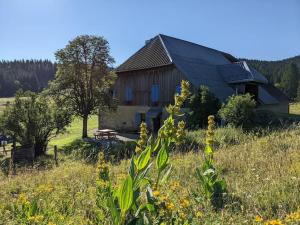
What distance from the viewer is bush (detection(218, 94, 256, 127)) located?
63.8 feet

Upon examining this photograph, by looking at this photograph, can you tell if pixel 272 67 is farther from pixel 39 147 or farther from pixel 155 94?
pixel 39 147

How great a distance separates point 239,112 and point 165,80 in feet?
32.3

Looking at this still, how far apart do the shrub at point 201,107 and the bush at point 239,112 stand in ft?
9.34

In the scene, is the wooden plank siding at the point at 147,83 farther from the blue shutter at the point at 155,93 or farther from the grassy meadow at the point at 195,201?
the grassy meadow at the point at 195,201

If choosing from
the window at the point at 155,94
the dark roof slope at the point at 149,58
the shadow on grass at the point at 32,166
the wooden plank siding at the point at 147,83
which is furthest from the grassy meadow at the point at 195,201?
the window at the point at 155,94

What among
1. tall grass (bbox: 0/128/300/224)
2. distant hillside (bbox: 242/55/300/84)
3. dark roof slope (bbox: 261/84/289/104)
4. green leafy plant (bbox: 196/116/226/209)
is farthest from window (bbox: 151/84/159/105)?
distant hillside (bbox: 242/55/300/84)

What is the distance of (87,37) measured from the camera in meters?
28.2

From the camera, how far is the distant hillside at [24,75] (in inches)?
5664

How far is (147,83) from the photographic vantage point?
29.9 metres

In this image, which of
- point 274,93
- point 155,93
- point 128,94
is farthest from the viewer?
point 274,93

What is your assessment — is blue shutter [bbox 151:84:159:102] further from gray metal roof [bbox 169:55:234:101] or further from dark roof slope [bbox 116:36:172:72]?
gray metal roof [bbox 169:55:234:101]

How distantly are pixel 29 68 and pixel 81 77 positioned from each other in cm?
15153

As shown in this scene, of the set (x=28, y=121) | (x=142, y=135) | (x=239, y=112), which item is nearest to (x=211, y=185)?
(x=142, y=135)

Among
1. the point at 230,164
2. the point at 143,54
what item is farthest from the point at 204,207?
the point at 143,54
